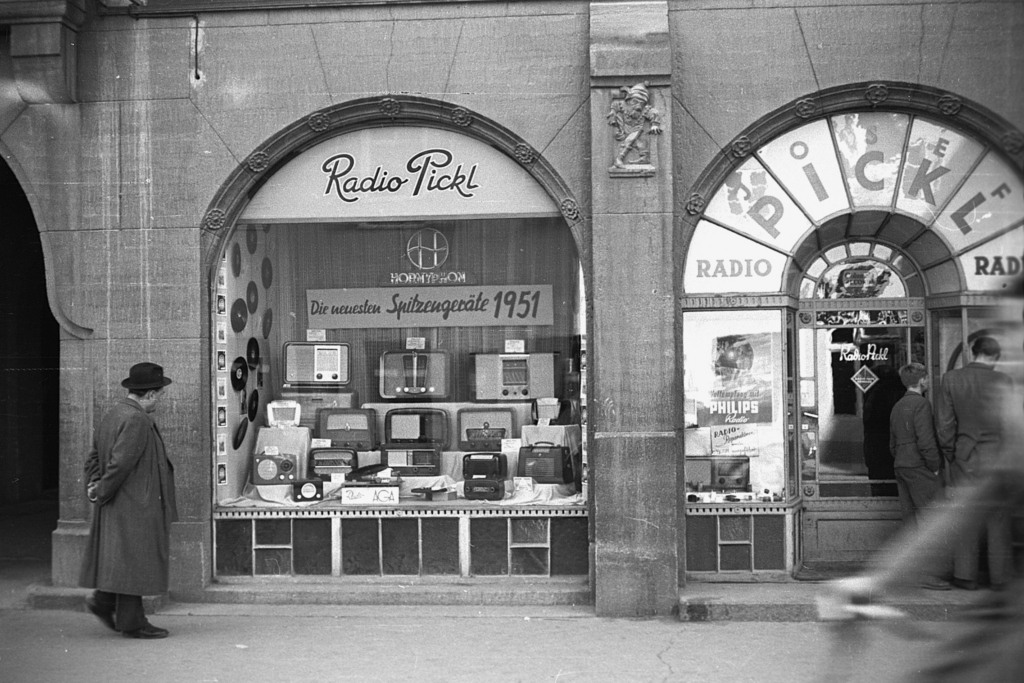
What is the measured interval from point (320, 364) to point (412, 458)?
116 centimetres

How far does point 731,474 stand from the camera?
8.76 m

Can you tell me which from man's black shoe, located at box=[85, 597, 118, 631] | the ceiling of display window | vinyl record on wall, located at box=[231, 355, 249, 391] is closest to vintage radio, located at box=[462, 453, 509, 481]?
vinyl record on wall, located at box=[231, 355, 249, 391]

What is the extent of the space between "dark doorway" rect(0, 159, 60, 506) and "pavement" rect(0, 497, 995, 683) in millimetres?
6211

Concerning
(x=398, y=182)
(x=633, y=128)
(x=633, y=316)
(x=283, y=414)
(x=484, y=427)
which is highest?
(x=633, y=128)

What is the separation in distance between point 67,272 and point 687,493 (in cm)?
530

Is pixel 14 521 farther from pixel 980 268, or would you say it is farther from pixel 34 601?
pixel 980 268

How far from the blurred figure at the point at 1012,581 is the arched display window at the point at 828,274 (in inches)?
204

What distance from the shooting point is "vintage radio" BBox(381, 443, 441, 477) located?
9195mm

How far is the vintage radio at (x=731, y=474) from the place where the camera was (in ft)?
28.6

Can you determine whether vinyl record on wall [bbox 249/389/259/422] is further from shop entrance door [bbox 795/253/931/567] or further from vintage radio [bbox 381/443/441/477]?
shop entrance door [bbox 795/253/931/567]

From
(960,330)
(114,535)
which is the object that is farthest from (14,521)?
(960,330)

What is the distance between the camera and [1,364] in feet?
47.4

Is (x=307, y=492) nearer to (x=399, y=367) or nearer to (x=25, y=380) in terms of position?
(x=399, y=367)

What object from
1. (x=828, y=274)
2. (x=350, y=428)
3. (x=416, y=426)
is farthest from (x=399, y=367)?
(x=828, y=274)
